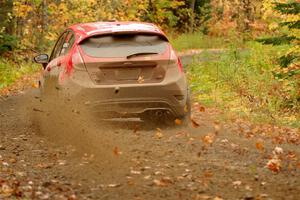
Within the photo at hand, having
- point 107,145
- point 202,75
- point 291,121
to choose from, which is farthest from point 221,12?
point 107,145

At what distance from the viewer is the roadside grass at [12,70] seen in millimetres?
→ 20178

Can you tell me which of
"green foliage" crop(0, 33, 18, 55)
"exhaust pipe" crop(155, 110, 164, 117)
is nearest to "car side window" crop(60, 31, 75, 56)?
"exhaust pipe" crop(155, 110, 164, 117)

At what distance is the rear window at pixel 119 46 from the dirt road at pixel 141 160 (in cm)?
111

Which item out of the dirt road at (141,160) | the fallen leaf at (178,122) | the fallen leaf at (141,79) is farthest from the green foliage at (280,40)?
the fallen leaf at (141,79)

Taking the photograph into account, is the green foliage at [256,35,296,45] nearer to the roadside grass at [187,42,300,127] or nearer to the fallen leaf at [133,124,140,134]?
the roadside grass at [187,42,300,127]

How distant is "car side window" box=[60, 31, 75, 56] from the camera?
33.8 ft

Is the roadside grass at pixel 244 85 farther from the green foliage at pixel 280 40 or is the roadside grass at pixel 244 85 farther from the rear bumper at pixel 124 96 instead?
the rear bumper at pixel 124 96

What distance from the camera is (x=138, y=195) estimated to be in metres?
6.47

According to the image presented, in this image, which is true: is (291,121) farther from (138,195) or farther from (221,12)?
(221,12)

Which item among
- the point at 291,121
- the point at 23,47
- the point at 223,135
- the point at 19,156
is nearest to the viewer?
the point at 19,156

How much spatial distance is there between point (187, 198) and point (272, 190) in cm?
97

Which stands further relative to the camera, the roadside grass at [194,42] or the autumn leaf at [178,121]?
the roadside grass at [194,42]

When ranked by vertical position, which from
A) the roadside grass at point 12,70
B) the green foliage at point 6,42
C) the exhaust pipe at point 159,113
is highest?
the exhaust pipe at point 159,113

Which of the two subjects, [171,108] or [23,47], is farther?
[23,47]
